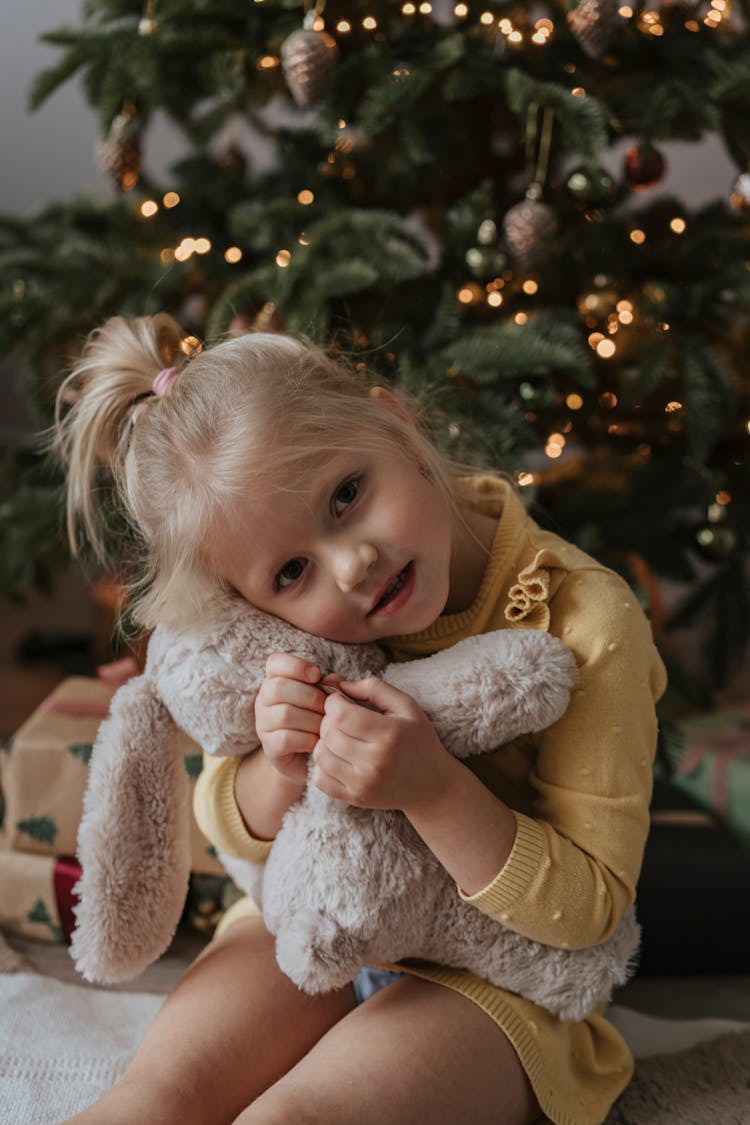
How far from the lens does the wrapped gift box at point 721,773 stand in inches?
54.4

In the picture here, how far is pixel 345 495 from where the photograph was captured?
2.36 ft

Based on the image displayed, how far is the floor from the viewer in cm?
100

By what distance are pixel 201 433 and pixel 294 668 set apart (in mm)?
176

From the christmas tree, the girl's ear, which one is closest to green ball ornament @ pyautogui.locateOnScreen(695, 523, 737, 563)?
the christmas tree

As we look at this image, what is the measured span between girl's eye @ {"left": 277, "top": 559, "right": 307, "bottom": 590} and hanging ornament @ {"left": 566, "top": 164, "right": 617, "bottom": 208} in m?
0.62

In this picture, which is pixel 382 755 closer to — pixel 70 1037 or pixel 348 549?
pixel 348 549

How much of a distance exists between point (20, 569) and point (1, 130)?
45.1 inches

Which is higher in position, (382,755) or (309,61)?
(309,61)

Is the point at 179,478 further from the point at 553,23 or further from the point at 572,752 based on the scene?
the point at 553,23

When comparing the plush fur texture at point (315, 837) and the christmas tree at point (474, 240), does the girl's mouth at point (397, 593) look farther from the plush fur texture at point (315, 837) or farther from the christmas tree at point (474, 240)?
the christmas tree at point (474, 240)

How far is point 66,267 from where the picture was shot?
1316mm

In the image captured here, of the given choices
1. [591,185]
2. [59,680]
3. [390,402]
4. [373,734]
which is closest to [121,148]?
[591,185]

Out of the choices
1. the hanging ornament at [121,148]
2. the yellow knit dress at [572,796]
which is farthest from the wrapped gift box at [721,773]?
the hanging ornament at [121,148]

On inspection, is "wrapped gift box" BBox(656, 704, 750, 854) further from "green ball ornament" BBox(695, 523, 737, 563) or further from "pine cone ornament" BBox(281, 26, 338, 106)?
"pine cone ornament" BBox(281, 26, 338, 106)
